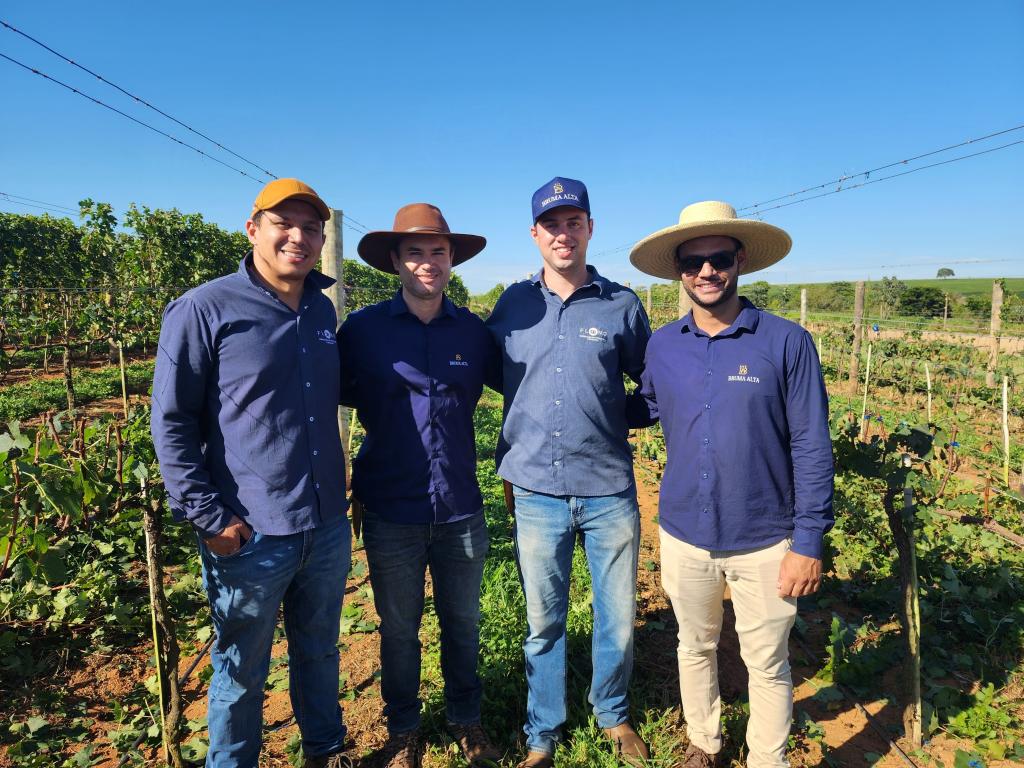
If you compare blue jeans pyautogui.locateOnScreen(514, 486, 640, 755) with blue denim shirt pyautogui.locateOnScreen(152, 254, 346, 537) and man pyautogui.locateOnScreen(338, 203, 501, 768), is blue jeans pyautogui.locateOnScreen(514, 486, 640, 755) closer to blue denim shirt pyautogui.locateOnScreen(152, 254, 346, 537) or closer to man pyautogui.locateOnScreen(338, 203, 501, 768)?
man pyautogui.locateOnScreen(338, 203, 501, 768)

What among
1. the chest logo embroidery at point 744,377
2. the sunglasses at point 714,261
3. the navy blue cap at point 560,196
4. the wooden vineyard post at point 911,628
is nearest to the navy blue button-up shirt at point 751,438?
the chest logo embroidery at point 744,377

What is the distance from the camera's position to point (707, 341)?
2.23 meters

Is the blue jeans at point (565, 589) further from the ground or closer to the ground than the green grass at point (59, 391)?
closer to the ground

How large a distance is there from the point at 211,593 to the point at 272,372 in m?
0.87

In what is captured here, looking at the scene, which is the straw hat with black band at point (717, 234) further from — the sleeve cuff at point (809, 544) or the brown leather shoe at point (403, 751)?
the brown leather shoe at point (403, 751)

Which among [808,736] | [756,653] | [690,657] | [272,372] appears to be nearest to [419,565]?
[272,372]

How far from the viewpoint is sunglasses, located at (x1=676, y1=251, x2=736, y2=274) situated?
2.28m

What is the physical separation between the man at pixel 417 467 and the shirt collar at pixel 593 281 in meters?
0.38

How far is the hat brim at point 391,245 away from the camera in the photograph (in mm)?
2572

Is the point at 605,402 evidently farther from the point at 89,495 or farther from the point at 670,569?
the point at 89,495

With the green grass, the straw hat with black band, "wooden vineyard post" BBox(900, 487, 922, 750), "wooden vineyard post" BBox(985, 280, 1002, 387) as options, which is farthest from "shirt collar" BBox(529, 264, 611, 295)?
"wooden vineyard post" BBox(985, 280, 1002, 387)

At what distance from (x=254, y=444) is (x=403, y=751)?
1.58 m

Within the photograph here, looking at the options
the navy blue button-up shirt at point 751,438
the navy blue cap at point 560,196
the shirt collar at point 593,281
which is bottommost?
the navy blue button-up shirt at point 751,438

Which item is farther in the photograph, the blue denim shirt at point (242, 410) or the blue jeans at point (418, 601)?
the blue jeans at point (418, 601)
